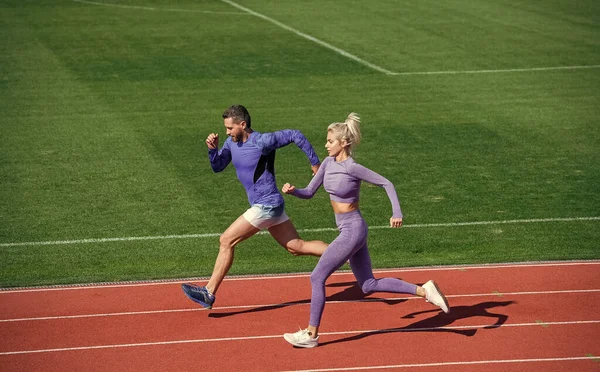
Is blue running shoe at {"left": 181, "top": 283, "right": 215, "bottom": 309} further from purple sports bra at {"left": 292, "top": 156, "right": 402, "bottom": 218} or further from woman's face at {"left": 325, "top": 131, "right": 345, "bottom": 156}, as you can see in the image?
woman's face at {"left": 325, "top": 131, "right": 345, "bottom": 156}

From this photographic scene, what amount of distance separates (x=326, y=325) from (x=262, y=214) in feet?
4.57

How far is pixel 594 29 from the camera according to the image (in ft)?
102

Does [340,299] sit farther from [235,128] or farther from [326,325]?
[235,128]

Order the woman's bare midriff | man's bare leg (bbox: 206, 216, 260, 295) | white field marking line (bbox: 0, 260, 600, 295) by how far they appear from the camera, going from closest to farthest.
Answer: the woman's bare midriff
man's bare leg (bbox: 206, 216, 260, 295)
white field marking line (bbox: 0, 260, 600, 295)

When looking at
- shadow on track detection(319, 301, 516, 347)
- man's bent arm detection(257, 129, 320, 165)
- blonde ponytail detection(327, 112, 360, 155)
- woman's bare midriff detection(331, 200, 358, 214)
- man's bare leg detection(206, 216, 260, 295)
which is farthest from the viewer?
man's bare leg detection(206, 216, 260, 295)

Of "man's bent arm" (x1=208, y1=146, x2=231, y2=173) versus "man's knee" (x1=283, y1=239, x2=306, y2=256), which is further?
"man's knee" (x1=283, y1=239, x2=306, y2=256)

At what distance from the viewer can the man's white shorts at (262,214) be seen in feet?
38.5

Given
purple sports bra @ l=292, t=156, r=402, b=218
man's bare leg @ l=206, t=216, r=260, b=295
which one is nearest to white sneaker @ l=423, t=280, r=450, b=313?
purple sports bra @ l=292, t=156, r=402, b=218

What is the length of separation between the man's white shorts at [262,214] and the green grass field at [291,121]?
1953 mm

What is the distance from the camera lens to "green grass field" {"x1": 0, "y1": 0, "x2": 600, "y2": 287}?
48.6 ft

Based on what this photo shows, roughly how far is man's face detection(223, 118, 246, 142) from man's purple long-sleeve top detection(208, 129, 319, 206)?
0.29 ft

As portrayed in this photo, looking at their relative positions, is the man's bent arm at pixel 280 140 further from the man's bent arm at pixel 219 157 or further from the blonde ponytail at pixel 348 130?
the blonde ponytail at pixel 348 130

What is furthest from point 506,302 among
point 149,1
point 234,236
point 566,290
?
point 149,1

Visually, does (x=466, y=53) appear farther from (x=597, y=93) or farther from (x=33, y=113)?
(x=33, y=113)
